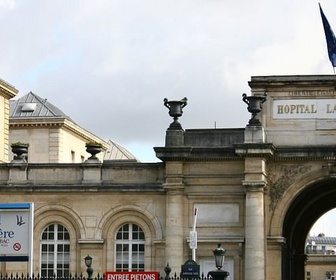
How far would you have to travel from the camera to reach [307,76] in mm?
49250

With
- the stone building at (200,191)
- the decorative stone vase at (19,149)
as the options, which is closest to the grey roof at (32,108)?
the decorative stone vase at (19,149)

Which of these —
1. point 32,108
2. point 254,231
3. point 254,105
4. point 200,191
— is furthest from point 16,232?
point 32,108

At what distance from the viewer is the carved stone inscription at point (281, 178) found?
160 feet

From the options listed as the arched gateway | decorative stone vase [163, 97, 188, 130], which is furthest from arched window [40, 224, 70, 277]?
the arched gateway

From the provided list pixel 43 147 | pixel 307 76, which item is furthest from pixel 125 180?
A: pixel 43 147

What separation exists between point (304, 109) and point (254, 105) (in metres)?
2.16

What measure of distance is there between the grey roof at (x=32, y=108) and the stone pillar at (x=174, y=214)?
92.0 ft

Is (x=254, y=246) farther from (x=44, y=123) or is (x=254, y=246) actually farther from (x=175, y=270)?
(x=44, y=123)

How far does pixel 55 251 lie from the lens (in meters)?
50.2

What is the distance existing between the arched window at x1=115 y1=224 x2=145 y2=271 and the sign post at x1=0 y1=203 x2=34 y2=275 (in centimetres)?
734

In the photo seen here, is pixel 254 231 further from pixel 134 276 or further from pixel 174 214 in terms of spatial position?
pixel 134 276

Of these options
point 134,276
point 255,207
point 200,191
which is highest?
point 200,191

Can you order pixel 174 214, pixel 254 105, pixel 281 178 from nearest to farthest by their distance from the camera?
1. pixel 254 105
2. pixel 281 178
3. pixel 174 214

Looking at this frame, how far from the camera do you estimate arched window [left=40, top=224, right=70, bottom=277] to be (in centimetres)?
5009
